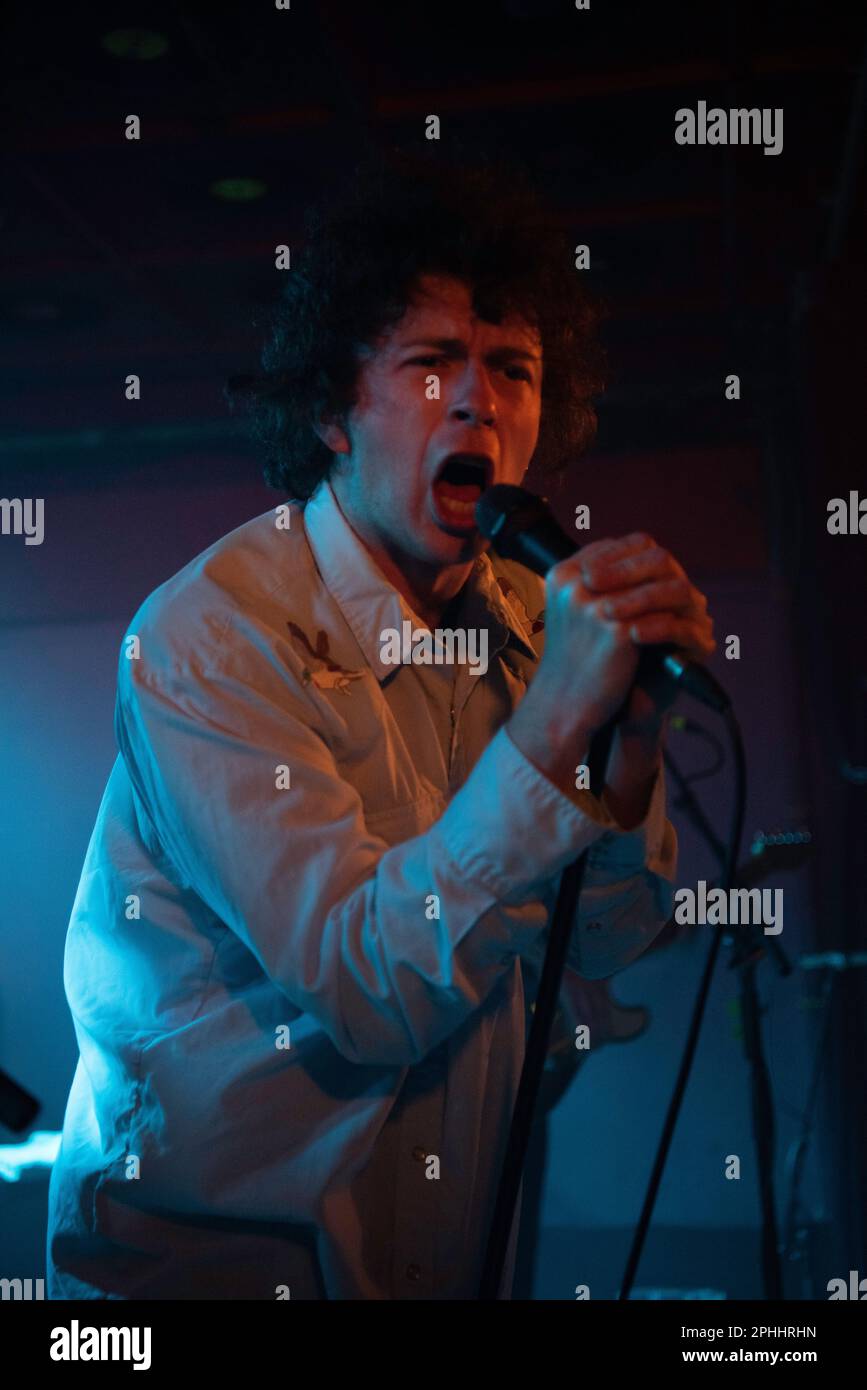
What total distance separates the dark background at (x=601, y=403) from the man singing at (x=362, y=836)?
5.84 ft

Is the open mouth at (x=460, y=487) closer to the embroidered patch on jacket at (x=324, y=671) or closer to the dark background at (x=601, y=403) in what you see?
the embroidered patch on jacket at (x=324, y=671)

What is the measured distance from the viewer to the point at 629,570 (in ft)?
2.93

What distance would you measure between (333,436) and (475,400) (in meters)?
0.23

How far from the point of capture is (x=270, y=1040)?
110cm

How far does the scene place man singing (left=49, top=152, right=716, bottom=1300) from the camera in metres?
0.94

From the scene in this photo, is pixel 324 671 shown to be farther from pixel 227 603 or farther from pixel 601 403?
pixel 601 403

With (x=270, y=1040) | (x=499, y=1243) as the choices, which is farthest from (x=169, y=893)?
(x=499, y=1243)

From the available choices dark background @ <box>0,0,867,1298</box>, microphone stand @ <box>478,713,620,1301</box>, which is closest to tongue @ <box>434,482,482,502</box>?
microphone stand @ <box>478,713,620,1301</box>

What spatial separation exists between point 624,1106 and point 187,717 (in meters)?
3.97

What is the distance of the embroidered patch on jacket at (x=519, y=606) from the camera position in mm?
1472

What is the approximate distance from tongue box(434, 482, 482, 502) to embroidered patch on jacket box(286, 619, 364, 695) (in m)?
0.20

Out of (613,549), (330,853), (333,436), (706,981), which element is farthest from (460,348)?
(706,981)

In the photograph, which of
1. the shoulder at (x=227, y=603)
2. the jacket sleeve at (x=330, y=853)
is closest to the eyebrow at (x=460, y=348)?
the shoulder at (x=227, y=603)


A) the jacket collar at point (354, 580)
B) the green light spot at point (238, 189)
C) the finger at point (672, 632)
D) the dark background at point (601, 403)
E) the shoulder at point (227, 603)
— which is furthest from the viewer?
the green light spot at point (238, 189)
